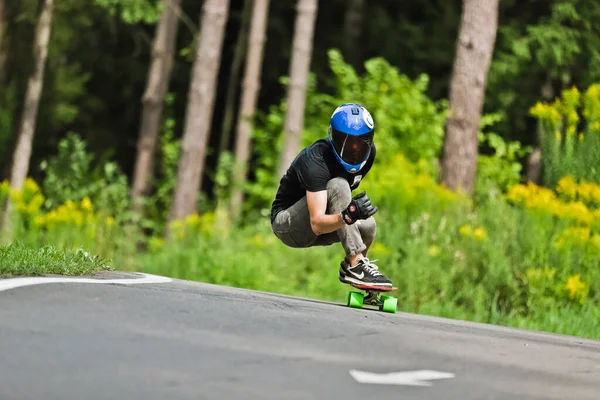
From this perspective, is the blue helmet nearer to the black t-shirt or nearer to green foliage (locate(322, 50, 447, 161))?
the black t-shirt

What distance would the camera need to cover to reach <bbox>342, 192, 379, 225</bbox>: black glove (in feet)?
30.4

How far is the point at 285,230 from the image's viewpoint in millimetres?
10445

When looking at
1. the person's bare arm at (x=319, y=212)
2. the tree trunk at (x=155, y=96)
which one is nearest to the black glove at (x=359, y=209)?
the person's bare arm at (x=319, y=212)

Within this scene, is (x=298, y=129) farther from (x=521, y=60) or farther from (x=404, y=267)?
(x=404, y=267)

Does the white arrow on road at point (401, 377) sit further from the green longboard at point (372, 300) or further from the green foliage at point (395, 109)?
the green foliage at point (395, 109)

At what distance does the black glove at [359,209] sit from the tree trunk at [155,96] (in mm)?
22740

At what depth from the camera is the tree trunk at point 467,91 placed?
1967 centimetres

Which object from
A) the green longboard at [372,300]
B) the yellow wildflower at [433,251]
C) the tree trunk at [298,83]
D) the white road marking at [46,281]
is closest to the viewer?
the white road marking at [46,281]

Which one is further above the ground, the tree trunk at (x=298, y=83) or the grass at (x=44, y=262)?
the tree trunk at (x=298, y=83)

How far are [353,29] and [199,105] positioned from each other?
326 inches

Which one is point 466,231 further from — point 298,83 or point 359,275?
point 298,83

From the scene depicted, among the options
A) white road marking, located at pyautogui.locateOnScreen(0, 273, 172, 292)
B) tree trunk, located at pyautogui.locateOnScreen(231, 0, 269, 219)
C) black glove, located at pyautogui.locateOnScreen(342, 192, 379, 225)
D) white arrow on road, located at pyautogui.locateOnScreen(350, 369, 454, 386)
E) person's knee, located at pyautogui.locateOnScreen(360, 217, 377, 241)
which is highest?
tree trunk, located at pyautogui.locateOnScreen(231, 0, 269, 219)

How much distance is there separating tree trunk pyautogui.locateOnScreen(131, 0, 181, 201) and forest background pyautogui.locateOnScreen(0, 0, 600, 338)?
0.06m

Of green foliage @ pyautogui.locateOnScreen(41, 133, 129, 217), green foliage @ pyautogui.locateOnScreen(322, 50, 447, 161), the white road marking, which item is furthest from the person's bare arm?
green foliage @ pyautogui.locateOnScreen(41, 133, 129, 217)
